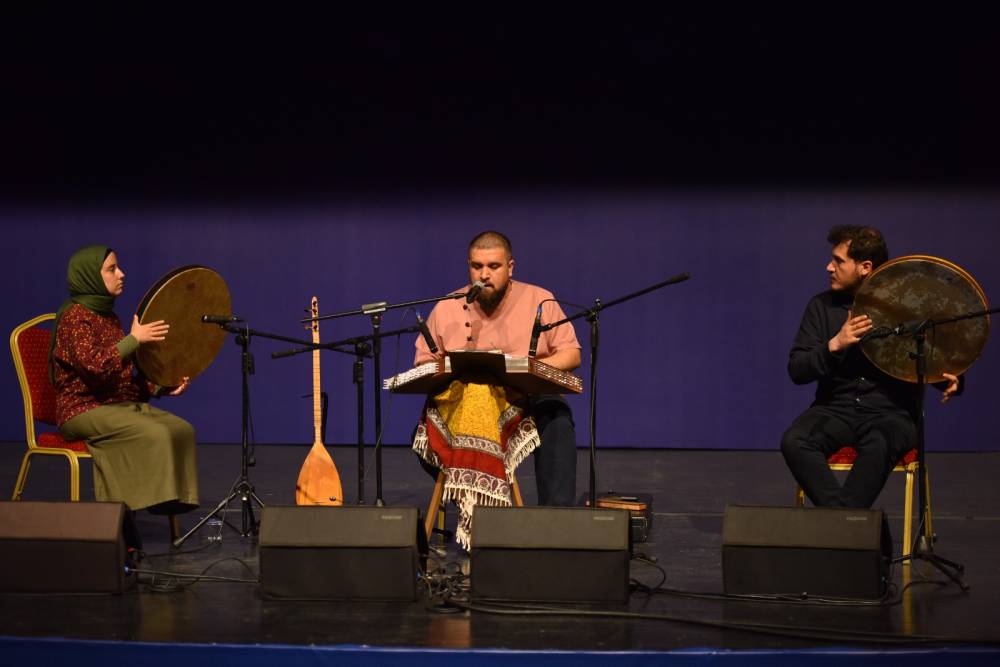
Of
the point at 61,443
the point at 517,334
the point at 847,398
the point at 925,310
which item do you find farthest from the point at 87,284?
the point at 925,310

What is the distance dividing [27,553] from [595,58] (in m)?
5.06

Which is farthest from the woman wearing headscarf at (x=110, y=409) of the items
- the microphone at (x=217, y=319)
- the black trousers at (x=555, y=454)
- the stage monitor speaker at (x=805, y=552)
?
the stage monitor speaker at (x=805, y=552)

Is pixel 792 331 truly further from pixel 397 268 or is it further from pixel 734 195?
pixel 397 268

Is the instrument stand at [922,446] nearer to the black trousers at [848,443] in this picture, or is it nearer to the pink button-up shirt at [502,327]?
the black trousers at [848,443]

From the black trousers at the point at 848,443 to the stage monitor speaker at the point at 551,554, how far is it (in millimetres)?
1151

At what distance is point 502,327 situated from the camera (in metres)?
4.51

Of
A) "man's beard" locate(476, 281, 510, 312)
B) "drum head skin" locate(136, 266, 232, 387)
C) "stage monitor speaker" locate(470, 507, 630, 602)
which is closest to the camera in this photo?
"stage monitor speaker" locate(470, 507, 630, 602)

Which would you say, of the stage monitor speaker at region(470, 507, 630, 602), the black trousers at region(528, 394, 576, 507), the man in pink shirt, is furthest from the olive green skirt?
the stage monitor speaker at region(470, 507, 630, 602)

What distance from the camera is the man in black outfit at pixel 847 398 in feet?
13.3

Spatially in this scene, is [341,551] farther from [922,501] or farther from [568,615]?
[922,501]

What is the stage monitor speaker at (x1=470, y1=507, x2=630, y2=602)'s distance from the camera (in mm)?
3283

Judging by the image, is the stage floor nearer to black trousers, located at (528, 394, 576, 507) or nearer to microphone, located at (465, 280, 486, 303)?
black trousers, located at (528, 394, 576, 507)

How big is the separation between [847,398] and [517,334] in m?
1.38

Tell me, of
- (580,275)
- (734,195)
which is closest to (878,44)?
(734,195)
